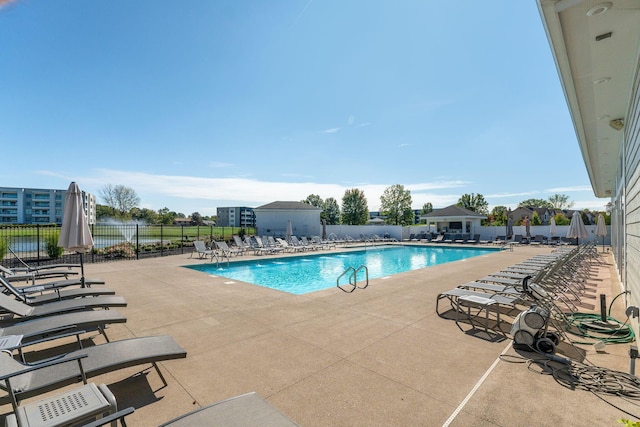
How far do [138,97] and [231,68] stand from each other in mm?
4871

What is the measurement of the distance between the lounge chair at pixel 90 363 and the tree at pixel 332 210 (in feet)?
194

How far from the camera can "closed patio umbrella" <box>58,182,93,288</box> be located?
5.67 metres

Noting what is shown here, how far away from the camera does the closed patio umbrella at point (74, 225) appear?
5.67 metres

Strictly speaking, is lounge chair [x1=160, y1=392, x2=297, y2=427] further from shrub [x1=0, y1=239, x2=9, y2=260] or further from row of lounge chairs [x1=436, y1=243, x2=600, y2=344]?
shrub [x1=0, y1=239, x2=9, y2=260]

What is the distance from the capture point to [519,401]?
259cm

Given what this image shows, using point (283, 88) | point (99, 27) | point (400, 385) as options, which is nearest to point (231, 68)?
point (283, 88)

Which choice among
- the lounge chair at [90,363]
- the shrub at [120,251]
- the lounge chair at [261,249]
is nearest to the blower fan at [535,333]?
the lounge chair at [90,363]

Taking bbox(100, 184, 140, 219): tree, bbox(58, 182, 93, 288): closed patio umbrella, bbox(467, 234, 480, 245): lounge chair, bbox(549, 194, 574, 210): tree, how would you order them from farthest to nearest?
bbox(549, 194, 574, 210): tree → bbox(100, 184, 140, 219): tree → bbox(467, 234, 480, 245): lounge chair → bbox(58, 182, 93, 288): closed patio umbrella

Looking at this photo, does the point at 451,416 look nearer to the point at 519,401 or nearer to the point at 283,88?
the point at 519,401

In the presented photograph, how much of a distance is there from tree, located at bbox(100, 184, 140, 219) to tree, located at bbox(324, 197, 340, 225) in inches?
1400

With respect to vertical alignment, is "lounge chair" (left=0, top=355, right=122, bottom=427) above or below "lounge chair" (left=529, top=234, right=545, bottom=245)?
above

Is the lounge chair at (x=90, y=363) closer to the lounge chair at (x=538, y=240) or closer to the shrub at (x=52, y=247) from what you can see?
the shrub at (x=52, y=247)

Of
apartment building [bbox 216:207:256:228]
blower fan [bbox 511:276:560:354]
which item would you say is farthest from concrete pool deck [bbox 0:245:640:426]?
apartment building [bbox 216:207:256:228]

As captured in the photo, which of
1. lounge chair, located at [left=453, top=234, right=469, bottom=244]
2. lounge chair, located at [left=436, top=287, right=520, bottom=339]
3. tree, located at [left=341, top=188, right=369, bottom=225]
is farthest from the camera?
tree, located at [left=341, top=188, right=369, bottom=225]
